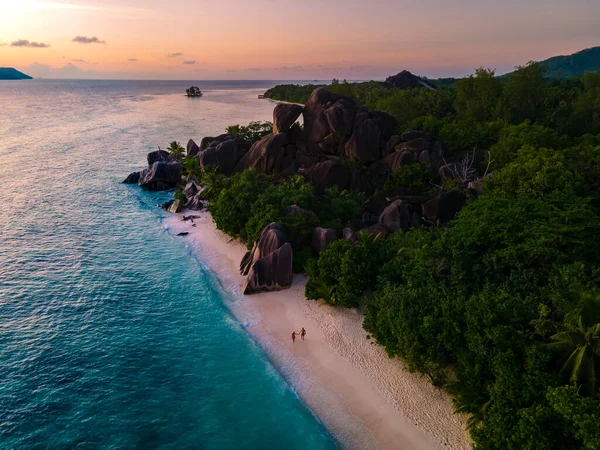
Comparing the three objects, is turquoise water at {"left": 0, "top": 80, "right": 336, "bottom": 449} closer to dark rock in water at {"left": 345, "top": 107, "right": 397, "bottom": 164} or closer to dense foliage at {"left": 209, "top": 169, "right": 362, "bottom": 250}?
dense foliage at {"left": 209, "top": 169, "right": 362, "bottom": 250}

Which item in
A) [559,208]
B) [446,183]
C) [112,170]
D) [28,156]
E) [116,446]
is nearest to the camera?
[116,446]

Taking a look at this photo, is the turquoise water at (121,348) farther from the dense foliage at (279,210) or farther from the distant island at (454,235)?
the distant island at (454,235)

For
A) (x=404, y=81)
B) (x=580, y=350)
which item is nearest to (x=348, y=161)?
(x=580, y=350)

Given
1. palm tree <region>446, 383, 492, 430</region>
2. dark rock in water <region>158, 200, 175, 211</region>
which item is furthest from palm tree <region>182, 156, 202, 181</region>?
palm tree <region>446, 383, 492, 430</region>

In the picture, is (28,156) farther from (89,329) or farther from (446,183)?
(446,183)

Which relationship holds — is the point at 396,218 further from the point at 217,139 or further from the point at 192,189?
the point at 217,139

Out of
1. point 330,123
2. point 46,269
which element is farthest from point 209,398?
point 330,123
